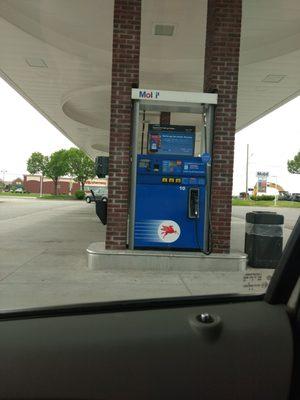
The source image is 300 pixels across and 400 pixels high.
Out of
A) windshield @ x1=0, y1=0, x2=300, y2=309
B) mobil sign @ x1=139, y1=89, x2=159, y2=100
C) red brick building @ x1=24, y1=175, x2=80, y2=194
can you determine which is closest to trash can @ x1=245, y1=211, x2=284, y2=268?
windshield @ x1=0, y1=0, x2=300, y2=309

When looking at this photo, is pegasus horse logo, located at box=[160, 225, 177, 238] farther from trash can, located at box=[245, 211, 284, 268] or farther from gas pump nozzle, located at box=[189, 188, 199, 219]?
trash can, located at box=[245, 211, 284, 268]

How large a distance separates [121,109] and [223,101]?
1768 mm

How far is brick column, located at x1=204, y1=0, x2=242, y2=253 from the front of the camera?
8.29 metres

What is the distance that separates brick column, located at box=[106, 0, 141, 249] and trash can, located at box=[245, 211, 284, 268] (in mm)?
2266

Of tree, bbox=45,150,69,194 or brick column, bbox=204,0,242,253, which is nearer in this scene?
brick column, bbox=204,0,242,253

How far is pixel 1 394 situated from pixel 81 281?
17.4 feet

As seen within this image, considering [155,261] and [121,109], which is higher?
[121,109]

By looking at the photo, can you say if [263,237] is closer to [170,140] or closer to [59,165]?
[170,140]

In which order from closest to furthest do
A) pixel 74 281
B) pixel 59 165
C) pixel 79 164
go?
1. pixel 74 281
2. pixel 59 165
3. pixel 79 164

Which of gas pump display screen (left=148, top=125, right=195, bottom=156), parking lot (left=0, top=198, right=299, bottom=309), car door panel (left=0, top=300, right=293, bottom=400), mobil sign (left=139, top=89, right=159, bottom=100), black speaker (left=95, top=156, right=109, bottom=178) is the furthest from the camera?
black speaker (left=95, top=156, right=109, bottom=178)

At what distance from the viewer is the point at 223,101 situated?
836 centimetres

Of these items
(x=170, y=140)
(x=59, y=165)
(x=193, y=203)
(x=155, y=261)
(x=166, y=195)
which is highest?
(x=59, y=165)

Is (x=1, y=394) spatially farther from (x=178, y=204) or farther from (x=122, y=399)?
(x=178, y=204)

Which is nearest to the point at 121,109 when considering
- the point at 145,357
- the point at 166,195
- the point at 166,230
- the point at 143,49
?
the point at 166,195
